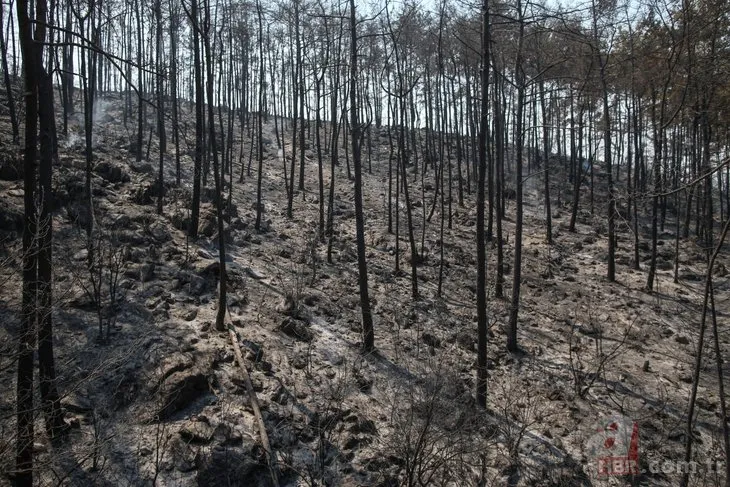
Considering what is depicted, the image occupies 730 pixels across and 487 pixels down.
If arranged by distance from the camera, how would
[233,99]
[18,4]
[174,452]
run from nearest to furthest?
[18,4] < [174,452] < [233,99]

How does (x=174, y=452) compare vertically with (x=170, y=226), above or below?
below

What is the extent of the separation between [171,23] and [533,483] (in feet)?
85.4

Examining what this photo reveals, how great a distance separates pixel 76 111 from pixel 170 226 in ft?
72.4

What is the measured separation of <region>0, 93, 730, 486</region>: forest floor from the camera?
270 inches

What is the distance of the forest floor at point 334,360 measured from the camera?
687 cm

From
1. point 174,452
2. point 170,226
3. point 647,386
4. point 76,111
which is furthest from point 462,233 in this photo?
point 76,111

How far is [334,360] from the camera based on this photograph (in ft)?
32.7

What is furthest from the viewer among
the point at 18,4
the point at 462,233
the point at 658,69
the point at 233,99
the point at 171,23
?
the point at 233,99

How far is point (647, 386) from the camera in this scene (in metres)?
10.2

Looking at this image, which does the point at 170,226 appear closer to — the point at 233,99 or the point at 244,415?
the point at 244,415

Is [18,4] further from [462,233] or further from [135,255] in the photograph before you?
[462,233]

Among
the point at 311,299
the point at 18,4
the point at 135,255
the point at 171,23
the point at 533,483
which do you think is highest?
the point at 171,23

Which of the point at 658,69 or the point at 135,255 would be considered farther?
the point at 658,69

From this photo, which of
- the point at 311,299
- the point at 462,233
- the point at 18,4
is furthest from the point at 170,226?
the point at 462,233
